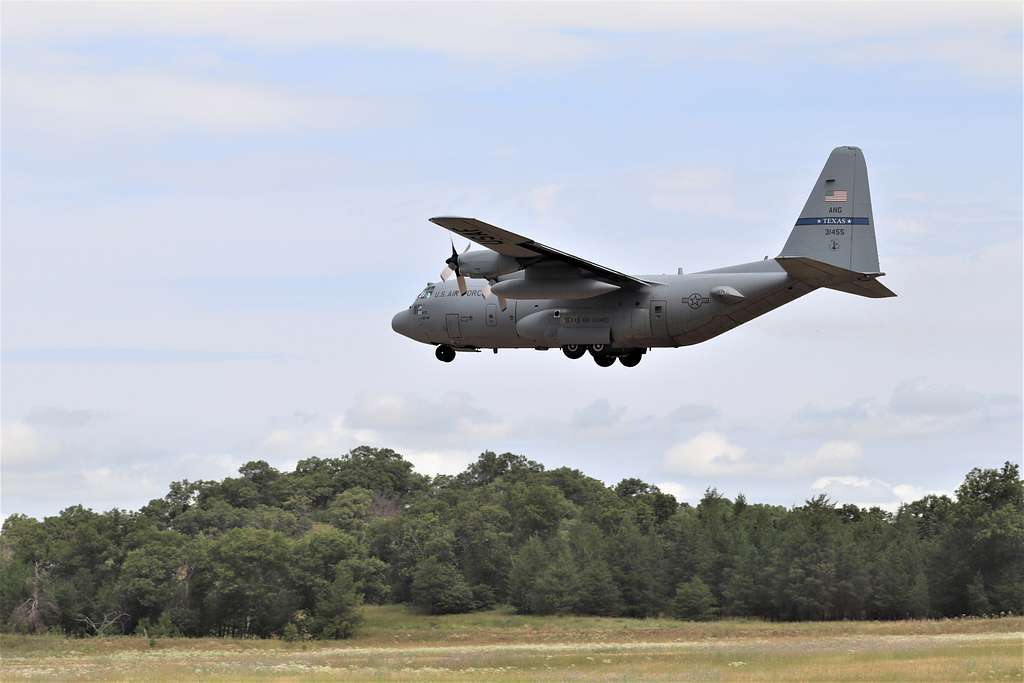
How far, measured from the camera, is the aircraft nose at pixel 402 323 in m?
53.9

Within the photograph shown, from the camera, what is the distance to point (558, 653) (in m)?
78.8

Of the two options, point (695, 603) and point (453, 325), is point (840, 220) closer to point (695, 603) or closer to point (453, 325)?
point (453, 325)

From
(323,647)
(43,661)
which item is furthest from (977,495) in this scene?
(43,661)

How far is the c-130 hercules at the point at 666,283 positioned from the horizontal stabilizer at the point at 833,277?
6 cm

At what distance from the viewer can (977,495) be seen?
94.4 m

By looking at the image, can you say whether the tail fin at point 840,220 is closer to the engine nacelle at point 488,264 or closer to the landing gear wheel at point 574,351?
the landing gear wheel at point 574,351

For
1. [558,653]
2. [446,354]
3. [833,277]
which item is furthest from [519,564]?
[833,277]

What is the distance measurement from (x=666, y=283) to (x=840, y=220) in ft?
20.3

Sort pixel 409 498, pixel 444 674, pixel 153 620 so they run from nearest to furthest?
pixel 444 674 → pixel 153 620 → pixel 409 498

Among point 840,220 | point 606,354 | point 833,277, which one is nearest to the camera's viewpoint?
point 833,277

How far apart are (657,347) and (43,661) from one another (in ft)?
164

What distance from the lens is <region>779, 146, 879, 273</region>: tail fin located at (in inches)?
1897

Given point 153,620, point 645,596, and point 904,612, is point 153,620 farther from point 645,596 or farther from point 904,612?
point 904,612

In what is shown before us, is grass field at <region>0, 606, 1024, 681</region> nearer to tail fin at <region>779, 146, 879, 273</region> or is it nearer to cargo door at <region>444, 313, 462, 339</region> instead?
tail fin at <region>779, 146, 879, 273</region>
